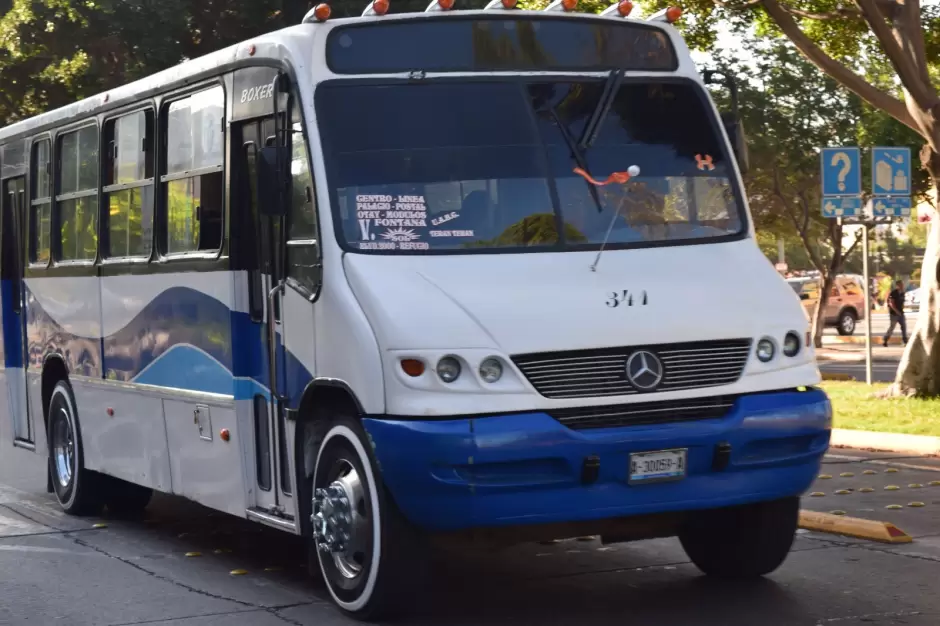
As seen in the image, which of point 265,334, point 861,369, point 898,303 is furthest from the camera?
point 898,303

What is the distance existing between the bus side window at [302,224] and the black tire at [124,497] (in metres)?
4.27

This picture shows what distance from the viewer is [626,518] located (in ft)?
23.7

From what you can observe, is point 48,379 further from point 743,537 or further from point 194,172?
point 743,537

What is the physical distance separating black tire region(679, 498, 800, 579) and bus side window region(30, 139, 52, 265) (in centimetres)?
613

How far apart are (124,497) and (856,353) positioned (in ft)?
89.1

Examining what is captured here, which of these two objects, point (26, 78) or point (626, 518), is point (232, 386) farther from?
point (26, 78)

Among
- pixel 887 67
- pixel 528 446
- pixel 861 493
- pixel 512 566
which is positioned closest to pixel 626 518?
pixel 528 446

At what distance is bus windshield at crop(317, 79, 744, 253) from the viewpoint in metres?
7.48

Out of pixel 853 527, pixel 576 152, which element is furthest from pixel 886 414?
pixel 576 152

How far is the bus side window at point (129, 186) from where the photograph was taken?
396 inches

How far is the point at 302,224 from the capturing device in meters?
7.73

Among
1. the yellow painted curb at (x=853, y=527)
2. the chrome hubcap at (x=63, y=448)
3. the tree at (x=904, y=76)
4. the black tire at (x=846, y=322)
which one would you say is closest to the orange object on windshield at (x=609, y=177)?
the yellow painted curb at (x=853, y=527)

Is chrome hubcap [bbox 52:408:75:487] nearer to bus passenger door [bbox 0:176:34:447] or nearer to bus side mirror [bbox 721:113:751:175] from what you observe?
bus passenger door [bbox 0:176:34:447]

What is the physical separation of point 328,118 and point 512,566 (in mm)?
2701
